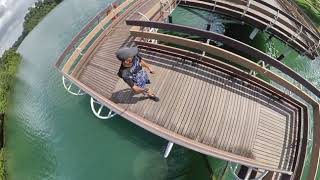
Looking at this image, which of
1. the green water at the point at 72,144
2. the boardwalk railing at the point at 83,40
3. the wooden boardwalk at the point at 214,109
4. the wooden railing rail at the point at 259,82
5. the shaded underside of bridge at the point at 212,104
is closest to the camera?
the wooden railing rail at the point at 259,82

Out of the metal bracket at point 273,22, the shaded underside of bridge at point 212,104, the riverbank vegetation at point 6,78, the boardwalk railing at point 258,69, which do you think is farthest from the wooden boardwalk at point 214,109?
the riverbank vegetation at point 6,78

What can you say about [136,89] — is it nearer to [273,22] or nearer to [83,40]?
[83,40]

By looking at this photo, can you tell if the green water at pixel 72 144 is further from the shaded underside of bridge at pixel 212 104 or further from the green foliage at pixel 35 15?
the green foliage at pixel 35 15

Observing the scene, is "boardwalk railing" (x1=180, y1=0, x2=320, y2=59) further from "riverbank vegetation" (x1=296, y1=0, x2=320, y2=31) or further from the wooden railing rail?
"riverbank vegetation" (x1=296, y1=0, x2=320, y2=31)

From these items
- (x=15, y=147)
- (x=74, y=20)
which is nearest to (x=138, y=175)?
(x=15, y=147)

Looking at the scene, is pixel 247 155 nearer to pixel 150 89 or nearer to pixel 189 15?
pixel 150 89

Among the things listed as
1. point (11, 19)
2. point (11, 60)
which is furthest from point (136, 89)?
point (11, 19)

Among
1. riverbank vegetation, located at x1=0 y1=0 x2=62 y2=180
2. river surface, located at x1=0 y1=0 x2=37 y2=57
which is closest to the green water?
riverbank vegetation, located at x1=0 y1=0 x2=62 y2=180
